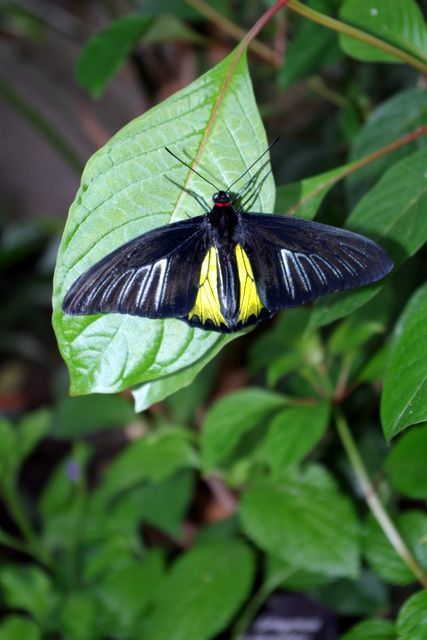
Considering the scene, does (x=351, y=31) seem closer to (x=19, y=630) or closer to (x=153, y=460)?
(x=153, y=460)

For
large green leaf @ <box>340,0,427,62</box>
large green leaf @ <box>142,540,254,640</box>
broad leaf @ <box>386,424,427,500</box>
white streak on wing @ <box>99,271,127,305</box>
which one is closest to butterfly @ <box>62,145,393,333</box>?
white streak on wing @ <box>99,271,127,305</box>

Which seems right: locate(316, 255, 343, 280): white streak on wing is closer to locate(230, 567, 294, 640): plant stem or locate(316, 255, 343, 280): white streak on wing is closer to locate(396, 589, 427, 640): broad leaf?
locate(396, 589, 427, 640): broad leaf

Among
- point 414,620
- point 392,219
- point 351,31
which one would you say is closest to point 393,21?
point 351,31

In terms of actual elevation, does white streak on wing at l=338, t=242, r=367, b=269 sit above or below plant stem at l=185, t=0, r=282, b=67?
below

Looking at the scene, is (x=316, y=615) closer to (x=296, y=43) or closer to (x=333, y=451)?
(x=333, y=451)

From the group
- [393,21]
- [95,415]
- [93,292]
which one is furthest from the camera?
[95,415]

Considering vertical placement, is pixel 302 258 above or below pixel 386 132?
below

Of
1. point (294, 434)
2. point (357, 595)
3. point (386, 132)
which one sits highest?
point (386, 132)
